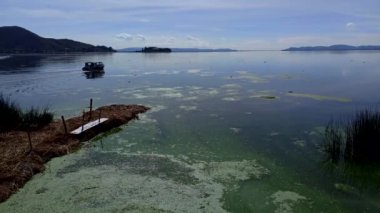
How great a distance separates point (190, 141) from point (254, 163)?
3876mm

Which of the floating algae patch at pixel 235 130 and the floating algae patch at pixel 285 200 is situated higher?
the floating algae patch at pixel 235 130

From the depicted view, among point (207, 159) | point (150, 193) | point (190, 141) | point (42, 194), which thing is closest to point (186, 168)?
point (207, 159)

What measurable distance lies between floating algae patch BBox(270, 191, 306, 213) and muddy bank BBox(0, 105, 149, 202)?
764cm

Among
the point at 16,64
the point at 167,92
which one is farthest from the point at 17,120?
the point at 16,64

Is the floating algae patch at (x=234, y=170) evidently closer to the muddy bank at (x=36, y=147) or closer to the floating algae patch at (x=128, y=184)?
the floating algae patch at (x=128, y=184)

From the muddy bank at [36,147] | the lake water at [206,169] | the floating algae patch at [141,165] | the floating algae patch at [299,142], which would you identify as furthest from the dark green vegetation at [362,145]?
the muddy bank at [36,147]

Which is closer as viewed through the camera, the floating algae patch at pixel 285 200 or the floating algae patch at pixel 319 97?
the floating algae patch at pixel 285 200

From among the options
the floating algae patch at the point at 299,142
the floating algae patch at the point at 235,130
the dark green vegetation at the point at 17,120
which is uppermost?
the dark green vegetation at the point at 17,120

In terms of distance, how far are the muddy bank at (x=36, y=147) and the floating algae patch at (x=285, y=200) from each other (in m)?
7.64

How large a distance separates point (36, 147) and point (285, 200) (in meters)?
9.61

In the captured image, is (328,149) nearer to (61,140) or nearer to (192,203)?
(192,203)

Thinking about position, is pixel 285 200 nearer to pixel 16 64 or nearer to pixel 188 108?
pixel 188 108

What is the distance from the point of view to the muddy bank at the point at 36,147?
11.6 m

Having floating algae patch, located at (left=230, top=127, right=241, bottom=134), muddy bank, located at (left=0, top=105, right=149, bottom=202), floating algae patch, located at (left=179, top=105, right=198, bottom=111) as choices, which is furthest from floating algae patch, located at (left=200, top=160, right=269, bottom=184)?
floating algae patch, located at (left=179, top=105, right=198, bottom=111)
